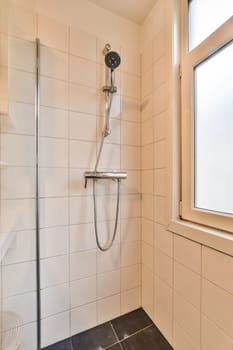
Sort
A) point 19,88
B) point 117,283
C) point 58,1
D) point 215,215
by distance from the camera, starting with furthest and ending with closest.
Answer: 1. point 117,283
2. point 58,1
3. point 19,88
4. point 215,215

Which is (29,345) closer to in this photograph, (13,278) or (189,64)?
(13,278)

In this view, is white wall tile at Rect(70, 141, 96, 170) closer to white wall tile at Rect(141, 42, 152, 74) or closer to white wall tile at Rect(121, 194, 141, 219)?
white wall tile at Rect(121, 194, 141, 219)

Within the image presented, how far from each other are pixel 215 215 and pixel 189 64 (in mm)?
923

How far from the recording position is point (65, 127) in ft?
4.11

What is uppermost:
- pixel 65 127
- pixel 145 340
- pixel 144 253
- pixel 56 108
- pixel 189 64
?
pixel 189 64

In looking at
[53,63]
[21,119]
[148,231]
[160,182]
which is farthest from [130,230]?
[53,63]

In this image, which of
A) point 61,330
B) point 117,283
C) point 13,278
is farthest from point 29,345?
point 117,283

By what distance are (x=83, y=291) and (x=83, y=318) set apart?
0.64 ft

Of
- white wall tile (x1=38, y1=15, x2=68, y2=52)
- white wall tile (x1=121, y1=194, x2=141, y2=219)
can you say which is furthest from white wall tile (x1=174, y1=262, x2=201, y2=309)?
white wall tile (x1=38, y1=15, x2=68, y2=52)

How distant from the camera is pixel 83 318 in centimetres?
132

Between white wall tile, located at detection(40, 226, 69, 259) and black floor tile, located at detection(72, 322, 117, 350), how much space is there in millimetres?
605

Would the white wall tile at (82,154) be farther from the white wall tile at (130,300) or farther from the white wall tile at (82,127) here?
the white wall tile at (130,300)

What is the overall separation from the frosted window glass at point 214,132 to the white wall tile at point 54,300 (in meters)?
1.07

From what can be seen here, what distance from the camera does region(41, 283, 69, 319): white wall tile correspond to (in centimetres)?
120
